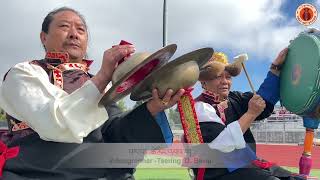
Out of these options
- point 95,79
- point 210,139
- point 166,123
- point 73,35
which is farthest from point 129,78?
point 210,139

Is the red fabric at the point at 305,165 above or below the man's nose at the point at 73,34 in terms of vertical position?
below

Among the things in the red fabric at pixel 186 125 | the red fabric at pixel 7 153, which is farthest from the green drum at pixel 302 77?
the red fabric at pixel 7 153

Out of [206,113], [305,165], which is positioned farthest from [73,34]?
[305,165]

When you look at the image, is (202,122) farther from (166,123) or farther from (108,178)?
(108,178)

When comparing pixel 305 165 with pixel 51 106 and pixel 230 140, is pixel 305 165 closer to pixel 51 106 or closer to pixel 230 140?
pixel 230 140

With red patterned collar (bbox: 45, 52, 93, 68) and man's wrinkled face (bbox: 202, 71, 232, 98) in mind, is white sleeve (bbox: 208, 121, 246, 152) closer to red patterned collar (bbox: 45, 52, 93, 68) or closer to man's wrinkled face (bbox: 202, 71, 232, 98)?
man's wrinkled face (bbox: 202, 71, 232, 98)

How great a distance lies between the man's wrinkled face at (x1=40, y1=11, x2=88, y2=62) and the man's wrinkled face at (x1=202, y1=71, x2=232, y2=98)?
913 millimetres

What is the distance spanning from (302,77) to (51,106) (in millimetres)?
1258

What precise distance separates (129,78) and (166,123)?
0.36 m

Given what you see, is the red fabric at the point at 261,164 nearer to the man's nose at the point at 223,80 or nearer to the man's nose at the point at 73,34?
the man's nose at the point at 223,80

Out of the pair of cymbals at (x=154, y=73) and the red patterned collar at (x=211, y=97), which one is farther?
the red patterned collar at (x=211, y=97)

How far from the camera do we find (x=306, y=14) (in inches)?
102

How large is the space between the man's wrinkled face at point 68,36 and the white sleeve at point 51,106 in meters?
0.27

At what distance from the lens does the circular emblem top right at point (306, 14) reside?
8.32 ft
